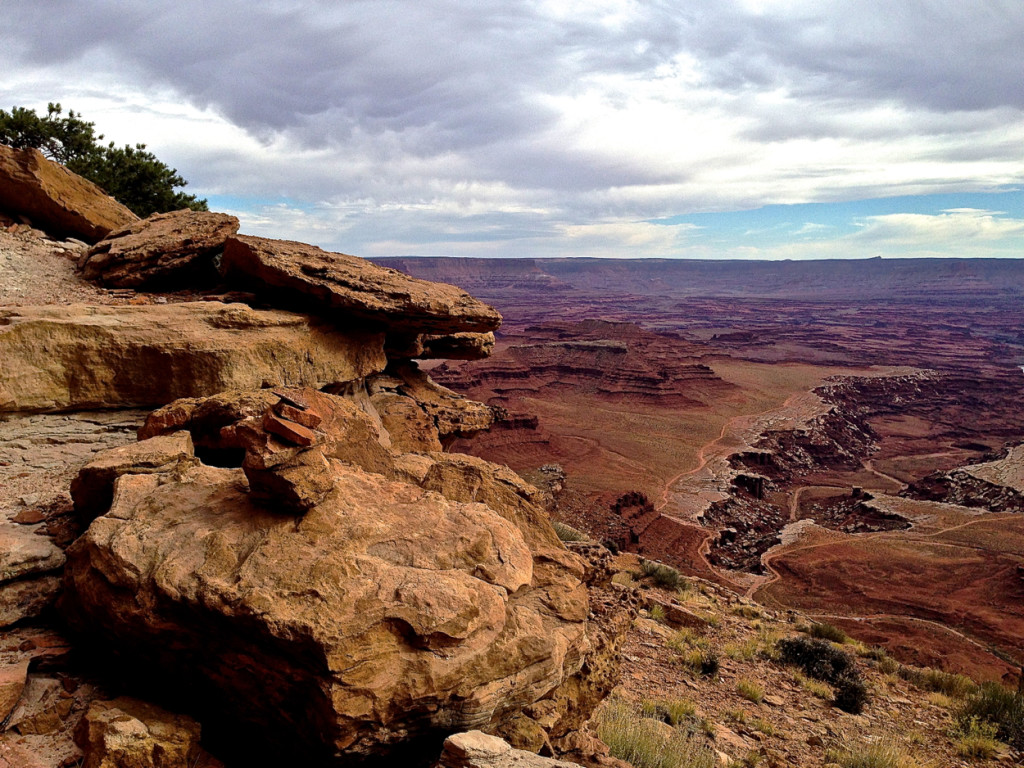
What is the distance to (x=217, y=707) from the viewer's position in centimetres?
409

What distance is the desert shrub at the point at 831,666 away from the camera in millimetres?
9375

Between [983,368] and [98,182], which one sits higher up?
[98,182]

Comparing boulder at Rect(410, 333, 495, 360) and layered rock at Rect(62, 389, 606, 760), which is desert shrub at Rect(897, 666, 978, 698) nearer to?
layered rock at Rect(62, 389, 606, 760)

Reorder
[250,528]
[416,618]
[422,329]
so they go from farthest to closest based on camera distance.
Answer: [422,329] < [250,528] < [416,618]

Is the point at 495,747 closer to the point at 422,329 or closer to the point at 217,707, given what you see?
the point at 217,707

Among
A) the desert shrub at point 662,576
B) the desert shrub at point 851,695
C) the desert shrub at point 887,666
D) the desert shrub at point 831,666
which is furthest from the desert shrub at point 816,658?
the desert shrub at point 662,576

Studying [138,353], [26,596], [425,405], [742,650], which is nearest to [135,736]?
[26,596]

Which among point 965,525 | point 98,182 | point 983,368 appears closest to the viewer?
point 98,182

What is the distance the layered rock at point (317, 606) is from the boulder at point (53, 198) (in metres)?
11.5

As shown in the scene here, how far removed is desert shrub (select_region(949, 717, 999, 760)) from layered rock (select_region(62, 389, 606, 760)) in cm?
721

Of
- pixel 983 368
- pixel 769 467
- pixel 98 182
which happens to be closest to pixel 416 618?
pixel 98 182

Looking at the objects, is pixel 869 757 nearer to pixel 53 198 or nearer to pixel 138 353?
pixel 138 353

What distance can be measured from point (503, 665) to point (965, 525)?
29321mm

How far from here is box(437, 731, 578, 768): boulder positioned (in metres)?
3.56
